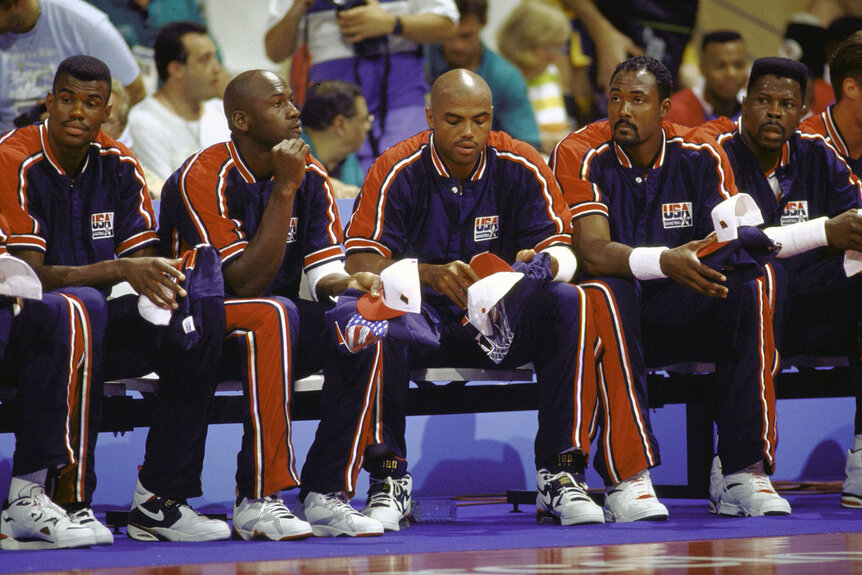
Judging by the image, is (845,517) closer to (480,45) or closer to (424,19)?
(424,19)

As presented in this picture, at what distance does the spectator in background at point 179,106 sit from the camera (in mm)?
5090

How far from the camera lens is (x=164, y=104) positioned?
206 inches

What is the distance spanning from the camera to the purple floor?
8.45ft

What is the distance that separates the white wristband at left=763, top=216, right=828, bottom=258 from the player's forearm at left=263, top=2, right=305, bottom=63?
234 cm

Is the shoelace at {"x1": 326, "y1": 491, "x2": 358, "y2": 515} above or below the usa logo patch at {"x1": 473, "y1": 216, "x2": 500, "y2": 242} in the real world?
below

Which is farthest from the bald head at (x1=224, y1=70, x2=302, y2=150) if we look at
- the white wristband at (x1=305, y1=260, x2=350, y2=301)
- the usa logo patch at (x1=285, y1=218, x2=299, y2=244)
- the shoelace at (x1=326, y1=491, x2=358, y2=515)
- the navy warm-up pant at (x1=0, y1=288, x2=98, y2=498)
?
the shoelace at (x1=326, y1=491, x2=358, y2=515)

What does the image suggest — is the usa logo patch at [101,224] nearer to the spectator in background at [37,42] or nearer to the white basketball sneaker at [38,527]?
the white basketball sneaker at [38,527]

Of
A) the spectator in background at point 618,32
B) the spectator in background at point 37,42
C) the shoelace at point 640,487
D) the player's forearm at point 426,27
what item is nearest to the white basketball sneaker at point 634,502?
the shoelace at point 640,487

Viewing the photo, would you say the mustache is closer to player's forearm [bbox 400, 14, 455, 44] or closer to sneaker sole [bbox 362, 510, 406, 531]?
sneaker sole [bbox 362, 510, 406, 531]

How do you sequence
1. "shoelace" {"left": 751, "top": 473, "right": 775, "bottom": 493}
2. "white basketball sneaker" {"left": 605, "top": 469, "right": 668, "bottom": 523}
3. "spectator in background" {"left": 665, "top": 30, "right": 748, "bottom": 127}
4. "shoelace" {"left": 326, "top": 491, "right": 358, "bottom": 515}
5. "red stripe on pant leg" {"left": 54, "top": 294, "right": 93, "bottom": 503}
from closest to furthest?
"red stripe on pant leg" {"left": 54, "top": 294, "right": 93, "bottom": 503}
"shoelace" {"left": 326, "top": 491, "right": 358, "bottom": 515}
"white basketball sneaker" {"left": 605, "top": 469, "right": 668, "bottom": 523}
"shoelace" {"left": 751, "top": 473, "right": 775, "bottom": 493}
"spectator in background" {"left": 665, "top": 30, "right": 748, "bottom": 127}

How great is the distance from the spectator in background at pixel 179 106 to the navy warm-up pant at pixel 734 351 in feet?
7.91

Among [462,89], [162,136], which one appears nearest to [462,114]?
[462,89]

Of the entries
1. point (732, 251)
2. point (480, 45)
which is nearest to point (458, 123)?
point (732, 251)

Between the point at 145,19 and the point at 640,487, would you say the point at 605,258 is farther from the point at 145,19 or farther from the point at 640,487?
the point at 145,19
